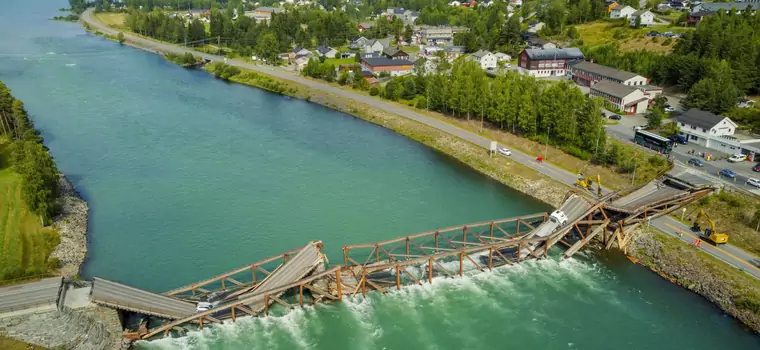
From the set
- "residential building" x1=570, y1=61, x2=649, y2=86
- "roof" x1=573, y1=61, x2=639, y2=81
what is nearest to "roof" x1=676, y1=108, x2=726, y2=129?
"residential building" x1=570, y1=61, x2=649, y2=86

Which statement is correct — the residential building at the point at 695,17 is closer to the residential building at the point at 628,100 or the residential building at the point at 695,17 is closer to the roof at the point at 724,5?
the roof at the point at 724,5

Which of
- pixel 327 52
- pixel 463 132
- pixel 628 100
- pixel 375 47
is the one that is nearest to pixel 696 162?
pixel 628 100

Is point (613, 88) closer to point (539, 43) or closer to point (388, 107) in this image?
point (388, 107)

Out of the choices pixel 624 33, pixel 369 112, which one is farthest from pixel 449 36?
pixel 369 112

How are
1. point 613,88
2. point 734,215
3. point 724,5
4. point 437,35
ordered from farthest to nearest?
point 437,35
point 724,5
point 613,88
point 734,215

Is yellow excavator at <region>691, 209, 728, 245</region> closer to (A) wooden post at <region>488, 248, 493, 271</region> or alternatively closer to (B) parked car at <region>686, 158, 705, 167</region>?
(B) parked car at <region>686, 158, 705, 167</region>

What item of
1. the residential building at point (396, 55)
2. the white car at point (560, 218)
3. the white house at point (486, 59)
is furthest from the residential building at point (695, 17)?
the white car at point (560, 218)
